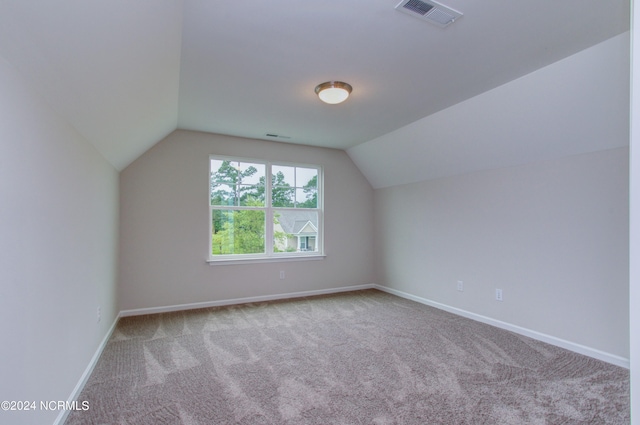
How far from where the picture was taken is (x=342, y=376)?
8.09 ft

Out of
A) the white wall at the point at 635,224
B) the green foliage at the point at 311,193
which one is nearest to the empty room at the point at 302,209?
the white wall at the point at 635,224

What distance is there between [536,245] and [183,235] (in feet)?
13.5

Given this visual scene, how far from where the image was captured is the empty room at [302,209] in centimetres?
162

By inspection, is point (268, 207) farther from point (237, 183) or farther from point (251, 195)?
point (237, 183)

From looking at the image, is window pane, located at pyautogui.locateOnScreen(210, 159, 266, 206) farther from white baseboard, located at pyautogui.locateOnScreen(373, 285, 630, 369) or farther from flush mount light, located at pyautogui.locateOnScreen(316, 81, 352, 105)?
white baseboard, located at pyautogui.locateOnScreen(373, 285, 630, 369)

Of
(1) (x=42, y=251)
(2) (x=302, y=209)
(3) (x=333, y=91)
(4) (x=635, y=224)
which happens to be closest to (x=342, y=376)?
(1) (x=42, y=251)

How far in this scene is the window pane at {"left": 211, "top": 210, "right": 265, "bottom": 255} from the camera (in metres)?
4.48

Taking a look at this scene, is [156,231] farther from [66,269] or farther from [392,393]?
[392,393]

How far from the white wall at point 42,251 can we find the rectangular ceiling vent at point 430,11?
1.90m

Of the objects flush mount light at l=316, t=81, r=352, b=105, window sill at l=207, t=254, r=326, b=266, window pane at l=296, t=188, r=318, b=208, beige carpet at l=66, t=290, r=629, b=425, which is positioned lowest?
beige carpet at l=66, t=290, r=629, b=425

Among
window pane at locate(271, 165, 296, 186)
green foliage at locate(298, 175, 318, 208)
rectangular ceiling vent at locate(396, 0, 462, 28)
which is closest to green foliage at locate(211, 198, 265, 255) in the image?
window pane at locate(271, 165, 296, 186)

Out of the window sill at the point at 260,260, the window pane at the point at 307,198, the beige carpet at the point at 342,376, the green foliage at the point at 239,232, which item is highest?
the window pane at the point at 307,198

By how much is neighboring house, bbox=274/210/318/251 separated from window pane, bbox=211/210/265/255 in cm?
27

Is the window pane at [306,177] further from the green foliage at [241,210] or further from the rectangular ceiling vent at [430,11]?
the rectangular ceiling vent at [430,11]
